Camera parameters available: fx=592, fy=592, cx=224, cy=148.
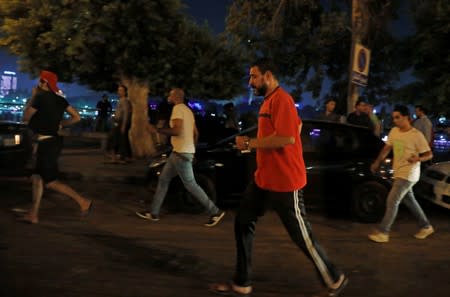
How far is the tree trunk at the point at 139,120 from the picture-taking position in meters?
14.3

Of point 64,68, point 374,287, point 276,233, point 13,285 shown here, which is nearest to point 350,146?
point 276,233

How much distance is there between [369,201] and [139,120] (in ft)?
26.1

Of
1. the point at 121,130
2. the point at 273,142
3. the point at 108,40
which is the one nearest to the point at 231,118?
the point at 121,130

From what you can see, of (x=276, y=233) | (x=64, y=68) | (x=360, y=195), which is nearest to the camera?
(x=276, y=233)

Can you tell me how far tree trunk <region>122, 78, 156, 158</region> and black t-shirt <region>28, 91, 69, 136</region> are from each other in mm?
7353

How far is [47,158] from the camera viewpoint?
22.6 feet

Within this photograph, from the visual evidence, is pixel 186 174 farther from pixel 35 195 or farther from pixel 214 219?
pixel 35 195

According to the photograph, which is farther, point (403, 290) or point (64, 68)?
point (64, 68)

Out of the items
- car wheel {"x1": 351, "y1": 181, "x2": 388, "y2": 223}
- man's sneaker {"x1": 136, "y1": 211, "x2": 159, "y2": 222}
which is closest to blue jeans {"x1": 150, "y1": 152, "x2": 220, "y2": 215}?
man's sneaker {"x1": 136, "y1": 211, "x2": 159, "y2": 222}

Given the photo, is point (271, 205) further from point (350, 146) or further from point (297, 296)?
point (350, 146)

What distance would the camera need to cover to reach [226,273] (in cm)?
530

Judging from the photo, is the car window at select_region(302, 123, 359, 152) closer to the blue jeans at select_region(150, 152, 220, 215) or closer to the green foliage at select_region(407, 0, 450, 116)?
the blue jeans at select_region(150, 152, 220, 215)

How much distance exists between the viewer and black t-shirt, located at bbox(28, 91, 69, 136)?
6832 mm

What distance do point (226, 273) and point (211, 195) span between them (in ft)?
9.53
